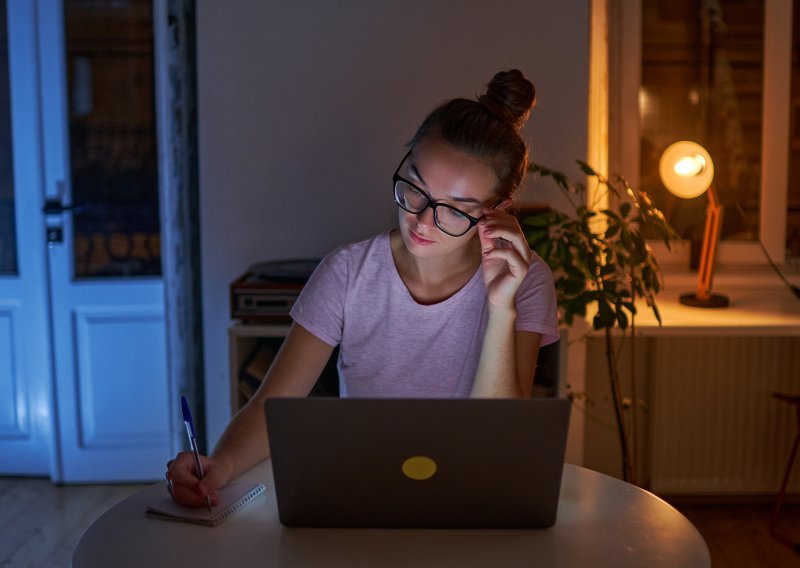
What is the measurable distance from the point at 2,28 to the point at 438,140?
2.38 meters

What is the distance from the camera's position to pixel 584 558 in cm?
123

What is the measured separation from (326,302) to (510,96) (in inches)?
19.9

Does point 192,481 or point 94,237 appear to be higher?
point 94,237

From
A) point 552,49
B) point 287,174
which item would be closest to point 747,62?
point 552,49

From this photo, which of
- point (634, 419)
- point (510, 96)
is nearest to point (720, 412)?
point (634, 419)

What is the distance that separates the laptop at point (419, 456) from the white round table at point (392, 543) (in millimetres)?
37

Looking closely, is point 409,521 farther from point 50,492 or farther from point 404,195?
point 50,492

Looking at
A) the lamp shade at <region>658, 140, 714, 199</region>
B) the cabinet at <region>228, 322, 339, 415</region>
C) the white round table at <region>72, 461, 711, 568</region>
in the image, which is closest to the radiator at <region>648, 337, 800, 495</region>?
the lamp shade at <region>658, 140, 714, 199</region>

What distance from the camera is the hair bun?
177 centimetres

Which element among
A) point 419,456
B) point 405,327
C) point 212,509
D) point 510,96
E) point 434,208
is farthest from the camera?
point 405,327

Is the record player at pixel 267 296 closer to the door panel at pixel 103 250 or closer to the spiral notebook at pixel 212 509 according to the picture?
the door panel at pixel 103 250

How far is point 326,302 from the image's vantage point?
1.84 m

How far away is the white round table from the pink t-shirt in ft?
1.69

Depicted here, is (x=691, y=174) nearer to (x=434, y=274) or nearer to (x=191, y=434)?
(x=434, y=274)
